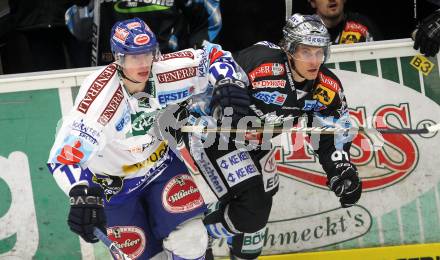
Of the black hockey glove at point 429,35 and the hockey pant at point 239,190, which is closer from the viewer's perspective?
the hockey pant at point 239,190

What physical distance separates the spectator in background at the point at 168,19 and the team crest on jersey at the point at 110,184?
1.28 m

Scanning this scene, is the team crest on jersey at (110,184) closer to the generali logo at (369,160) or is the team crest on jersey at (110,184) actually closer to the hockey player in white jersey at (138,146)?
the hockey player in white jersey at (138,146)

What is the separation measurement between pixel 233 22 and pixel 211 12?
730 millimetres

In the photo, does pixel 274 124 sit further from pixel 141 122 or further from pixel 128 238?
pixel 128 238

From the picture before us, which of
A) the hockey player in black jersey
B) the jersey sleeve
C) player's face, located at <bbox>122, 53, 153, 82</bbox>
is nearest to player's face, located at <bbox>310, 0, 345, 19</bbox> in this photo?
the hockey player in black jersey

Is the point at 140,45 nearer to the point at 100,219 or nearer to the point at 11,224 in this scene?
the point at 100,219

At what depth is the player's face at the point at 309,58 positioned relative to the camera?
607 cm

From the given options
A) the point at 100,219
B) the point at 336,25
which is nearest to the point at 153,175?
the point at 100,219

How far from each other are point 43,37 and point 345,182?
90.7 inches

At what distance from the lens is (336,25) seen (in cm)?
711

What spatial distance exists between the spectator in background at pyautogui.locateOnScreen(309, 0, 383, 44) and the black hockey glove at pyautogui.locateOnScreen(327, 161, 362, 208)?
1045 mm

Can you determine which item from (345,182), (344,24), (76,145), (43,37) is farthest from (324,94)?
(43,37)

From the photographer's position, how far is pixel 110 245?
560 centimetres

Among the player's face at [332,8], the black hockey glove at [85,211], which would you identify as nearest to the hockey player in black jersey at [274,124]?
the player's face at [332,8]
